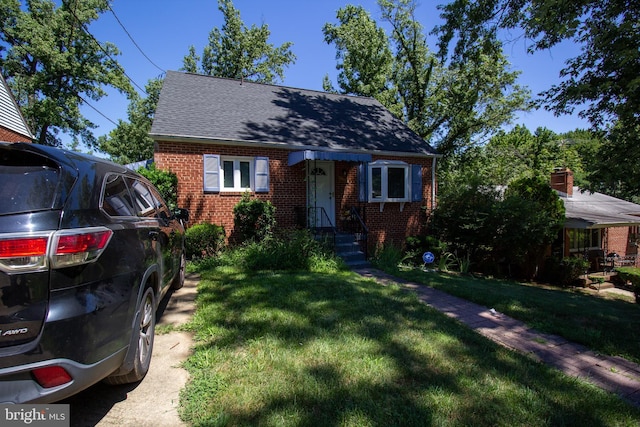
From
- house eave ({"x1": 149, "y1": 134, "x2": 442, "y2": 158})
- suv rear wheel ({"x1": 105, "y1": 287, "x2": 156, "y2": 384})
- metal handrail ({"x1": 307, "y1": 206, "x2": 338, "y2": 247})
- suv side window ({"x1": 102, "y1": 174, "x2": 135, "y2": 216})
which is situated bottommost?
suv rear wheel ({"x1": 105, "y1": 287, "x2": 156, "y2": 384})

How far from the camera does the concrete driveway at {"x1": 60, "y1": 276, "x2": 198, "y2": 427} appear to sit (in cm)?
232

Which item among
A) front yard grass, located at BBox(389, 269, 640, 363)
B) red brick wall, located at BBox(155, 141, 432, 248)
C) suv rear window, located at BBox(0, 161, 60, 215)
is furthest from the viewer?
red brick wall, located at BBox(155, 141, 432, 248)

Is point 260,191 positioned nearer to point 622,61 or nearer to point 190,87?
point 190,87

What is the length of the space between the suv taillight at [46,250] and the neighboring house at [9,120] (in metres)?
11.7

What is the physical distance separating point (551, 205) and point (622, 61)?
Answer: 751cm

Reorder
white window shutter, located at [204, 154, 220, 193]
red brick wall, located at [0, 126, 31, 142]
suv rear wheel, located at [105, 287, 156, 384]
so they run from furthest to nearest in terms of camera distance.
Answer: red brick wall, located at [0, 126, 31, 142] < white window shutter, located at [204, 154, 220, 193] < suv rear wheel, located at [105, 287, 156, 384]

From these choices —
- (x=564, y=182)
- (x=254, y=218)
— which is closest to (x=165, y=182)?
(x=254, y=218)

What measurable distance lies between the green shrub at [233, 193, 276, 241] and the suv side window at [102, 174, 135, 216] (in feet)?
19.3

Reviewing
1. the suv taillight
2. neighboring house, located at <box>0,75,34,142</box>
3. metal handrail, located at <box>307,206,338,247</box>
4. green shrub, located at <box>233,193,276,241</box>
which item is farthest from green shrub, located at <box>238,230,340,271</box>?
neighboring house, located at <box>0,75,34,142</box>

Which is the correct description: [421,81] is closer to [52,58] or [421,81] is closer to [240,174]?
[240,174]

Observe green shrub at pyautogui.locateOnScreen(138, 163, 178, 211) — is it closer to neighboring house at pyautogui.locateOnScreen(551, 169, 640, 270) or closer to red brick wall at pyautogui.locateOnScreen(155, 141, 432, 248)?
red brick wall at pyautogui.locateOnScreen(155, 141, 432, 248)

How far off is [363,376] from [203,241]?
6290mm

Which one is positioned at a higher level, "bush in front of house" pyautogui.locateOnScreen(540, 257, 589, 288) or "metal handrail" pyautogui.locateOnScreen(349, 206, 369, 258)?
"metal handrail" pyautogui.locateOnScreen(349, 206, 369, 258)

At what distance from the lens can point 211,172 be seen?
946 centimetres
